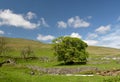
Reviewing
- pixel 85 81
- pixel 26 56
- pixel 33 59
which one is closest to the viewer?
pixel 85 81

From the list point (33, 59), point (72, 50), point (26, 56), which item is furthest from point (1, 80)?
point (26, 56)

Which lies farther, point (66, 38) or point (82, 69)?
point (66, 38)

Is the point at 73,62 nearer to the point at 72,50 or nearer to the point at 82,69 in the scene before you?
the point at 72,50

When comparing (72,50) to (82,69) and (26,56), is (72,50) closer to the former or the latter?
(82,69)

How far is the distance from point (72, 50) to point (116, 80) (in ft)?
191

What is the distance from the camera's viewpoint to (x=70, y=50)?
3610 inches

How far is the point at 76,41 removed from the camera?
9569 centimetres

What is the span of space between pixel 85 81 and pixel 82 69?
32.3 meters

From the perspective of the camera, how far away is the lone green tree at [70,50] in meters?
91.6

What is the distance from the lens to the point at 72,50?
91.6 meters

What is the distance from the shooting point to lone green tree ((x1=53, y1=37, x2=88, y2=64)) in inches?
3607

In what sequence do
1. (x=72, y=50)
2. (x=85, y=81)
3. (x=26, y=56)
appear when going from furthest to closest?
(x=26, y=56) → (x=72, y=50) → (x=85, y=81)

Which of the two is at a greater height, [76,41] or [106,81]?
[76,41]

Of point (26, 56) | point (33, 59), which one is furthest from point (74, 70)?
point (26, 56)
